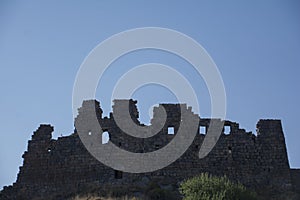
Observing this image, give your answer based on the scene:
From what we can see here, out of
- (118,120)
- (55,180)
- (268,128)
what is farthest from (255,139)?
(55,180)

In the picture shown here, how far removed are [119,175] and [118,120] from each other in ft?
11.3

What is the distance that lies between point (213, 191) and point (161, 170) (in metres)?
8.05

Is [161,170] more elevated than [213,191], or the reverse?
[161,170]

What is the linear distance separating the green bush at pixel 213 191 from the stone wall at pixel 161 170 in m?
5.60

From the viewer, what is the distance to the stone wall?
4272 centimetres

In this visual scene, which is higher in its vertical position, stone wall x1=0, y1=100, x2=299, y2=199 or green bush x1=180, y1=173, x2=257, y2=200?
stone wall x1=0, y1=100, x2=299, y2=199

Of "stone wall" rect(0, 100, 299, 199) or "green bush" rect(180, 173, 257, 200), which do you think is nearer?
"green bush" rect(180, 173, 257, 200)

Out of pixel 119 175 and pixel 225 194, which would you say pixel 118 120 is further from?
pixel 225 194

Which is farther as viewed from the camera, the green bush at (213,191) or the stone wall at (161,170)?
the stone wall at (161,170)

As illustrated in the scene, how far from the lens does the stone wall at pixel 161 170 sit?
140ft

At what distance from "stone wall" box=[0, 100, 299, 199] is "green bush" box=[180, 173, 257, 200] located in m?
5.60

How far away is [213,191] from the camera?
35188 millimetres

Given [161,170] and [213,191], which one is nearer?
[213,191]

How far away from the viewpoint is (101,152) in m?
43.8
